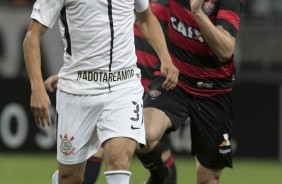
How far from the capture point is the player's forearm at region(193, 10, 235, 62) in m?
7.58

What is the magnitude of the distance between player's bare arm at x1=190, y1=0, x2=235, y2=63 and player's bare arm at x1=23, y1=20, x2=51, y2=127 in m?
1.31

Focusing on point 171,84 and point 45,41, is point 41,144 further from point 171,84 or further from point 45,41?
Answer: point 171,84

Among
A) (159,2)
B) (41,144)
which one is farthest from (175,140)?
(159,2)

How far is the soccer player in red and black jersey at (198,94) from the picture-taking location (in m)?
7.98

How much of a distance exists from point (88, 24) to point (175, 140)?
7019mm

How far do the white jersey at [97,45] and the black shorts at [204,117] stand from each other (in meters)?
1.09

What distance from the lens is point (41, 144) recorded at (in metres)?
13.9

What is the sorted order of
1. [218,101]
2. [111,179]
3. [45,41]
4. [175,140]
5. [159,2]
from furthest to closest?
[45,41]
[175,140]
[159,2]
[218,101]
[111,179]

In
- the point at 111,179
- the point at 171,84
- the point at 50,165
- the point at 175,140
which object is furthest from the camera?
the point at 175,140

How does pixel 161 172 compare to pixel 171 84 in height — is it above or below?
below

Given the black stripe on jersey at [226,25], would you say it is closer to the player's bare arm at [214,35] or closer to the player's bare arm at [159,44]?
the player's bare arm at [214,35]

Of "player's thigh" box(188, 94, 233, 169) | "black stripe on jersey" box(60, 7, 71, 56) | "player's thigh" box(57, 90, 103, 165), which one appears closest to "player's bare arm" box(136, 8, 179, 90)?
"player's thigh" box(57, 90, 103, 165)

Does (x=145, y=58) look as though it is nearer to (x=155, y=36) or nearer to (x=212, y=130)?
(x=212, y=130)

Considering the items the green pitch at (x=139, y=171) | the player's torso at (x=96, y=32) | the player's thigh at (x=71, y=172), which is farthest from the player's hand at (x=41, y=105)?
the green pitch at (x=139, y=171)
